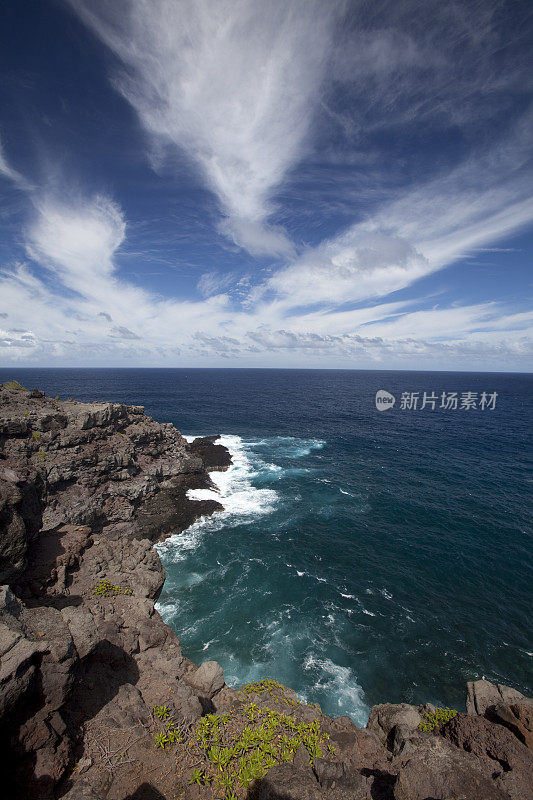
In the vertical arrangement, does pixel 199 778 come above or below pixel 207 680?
above

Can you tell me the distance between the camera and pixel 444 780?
38.6ft

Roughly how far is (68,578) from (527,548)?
1913 inches

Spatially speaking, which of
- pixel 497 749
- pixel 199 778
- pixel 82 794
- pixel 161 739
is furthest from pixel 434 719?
pixel 82 794

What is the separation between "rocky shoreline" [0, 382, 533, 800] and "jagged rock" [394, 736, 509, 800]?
45 mm

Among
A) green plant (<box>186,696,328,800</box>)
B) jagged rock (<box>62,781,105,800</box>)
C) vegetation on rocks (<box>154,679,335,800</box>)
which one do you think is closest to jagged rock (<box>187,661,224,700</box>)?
vegetation on rocks (<box>154,679,335,800</box>)

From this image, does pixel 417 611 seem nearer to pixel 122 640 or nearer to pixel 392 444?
pixel 122 640

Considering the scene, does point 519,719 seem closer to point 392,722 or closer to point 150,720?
point 392,722

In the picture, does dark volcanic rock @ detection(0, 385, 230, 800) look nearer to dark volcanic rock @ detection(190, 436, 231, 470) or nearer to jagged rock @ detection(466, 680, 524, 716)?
dark volcanic rock @ detection(190, 436, 231, 470)

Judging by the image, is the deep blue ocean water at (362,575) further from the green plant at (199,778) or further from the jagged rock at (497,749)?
the green plant at (199,778)

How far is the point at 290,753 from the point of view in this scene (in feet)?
44.9

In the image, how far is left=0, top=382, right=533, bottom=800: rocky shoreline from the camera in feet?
37.4

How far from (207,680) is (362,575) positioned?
22.6 m

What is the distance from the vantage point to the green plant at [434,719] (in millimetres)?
16875

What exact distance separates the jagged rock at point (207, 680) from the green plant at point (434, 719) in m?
11.0
